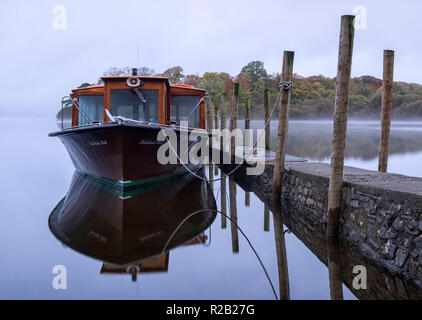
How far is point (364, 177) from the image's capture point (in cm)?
630

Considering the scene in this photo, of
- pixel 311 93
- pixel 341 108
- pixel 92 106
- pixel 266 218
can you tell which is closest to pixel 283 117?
pixel 266 218

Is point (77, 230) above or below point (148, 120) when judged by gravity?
below

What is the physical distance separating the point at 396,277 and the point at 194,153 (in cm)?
845

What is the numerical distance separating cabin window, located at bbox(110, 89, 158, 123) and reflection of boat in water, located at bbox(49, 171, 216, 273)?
6.57ft

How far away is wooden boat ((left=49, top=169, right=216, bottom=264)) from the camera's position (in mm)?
6156

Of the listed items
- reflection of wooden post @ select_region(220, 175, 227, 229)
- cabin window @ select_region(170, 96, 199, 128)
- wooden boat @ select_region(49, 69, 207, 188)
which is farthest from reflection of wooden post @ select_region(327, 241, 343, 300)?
cabin window @ select_region(170, 96, 199, 128)

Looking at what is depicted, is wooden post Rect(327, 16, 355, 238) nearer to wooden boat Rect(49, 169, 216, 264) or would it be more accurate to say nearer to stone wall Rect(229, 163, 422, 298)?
stone wall Rect(229, 163, 422, 298)

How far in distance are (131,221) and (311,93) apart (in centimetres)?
6835

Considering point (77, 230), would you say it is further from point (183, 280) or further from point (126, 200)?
point (183, 280)

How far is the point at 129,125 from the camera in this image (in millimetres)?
8672

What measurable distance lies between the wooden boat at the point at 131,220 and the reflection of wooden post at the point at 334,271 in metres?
2.32

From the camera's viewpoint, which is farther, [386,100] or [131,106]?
[131,106]

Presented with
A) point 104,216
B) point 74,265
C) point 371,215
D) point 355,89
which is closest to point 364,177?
point 371,215

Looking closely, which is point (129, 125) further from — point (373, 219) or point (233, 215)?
A: point (373, 219)
